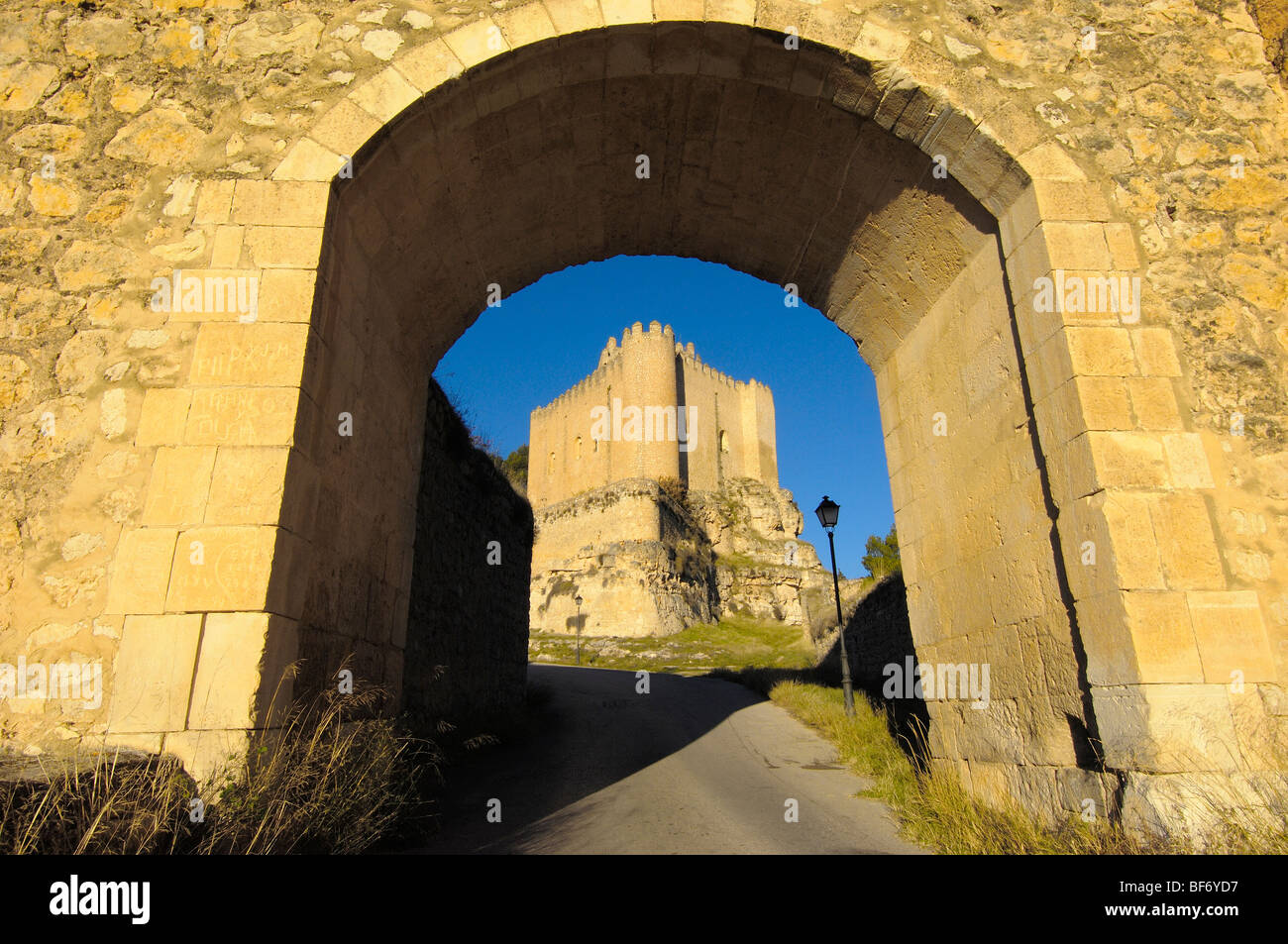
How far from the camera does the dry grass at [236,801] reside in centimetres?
237

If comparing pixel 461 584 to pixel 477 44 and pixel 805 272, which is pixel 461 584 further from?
pixel 477 44

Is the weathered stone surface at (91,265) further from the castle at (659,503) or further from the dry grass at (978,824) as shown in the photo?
the castle at (659,503)

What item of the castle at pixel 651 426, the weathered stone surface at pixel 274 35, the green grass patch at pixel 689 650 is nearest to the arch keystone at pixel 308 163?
the weathered stone surface at pixel 274 35

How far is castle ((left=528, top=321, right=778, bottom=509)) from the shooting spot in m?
38.2

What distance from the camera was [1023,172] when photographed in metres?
4.10

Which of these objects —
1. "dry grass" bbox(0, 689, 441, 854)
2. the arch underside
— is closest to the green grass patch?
the arch underside

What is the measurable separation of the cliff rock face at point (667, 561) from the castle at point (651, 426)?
7.13ft

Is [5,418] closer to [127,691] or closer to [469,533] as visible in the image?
[127,691]

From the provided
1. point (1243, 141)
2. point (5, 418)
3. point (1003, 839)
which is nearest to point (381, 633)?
point (5, 418)

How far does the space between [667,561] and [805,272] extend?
26092 mm

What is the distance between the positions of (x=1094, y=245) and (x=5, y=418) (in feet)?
19.4

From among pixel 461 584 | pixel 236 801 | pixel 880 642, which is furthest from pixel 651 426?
pixel 236 801

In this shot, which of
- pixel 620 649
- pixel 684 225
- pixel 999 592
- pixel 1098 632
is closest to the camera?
pixel 1098 632

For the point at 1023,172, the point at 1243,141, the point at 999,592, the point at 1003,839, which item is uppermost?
the point at 1243,141
